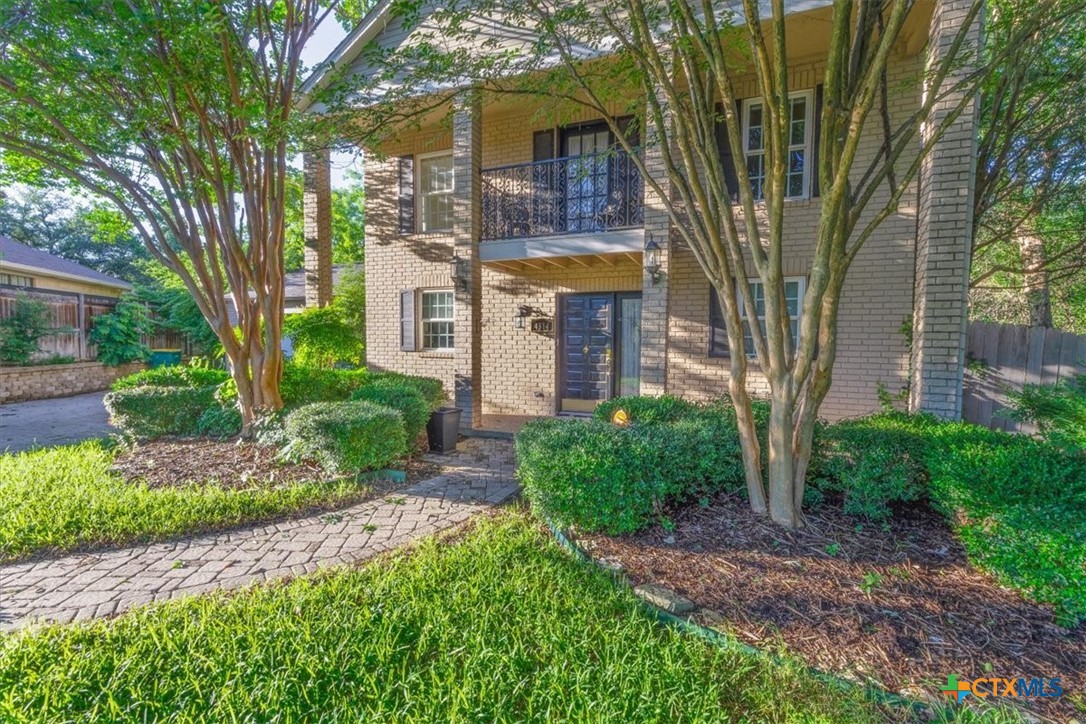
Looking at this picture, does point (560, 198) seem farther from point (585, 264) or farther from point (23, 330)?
point (23, 330)

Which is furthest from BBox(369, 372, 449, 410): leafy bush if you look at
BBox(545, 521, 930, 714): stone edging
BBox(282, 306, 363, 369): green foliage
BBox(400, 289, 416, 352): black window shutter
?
BBox(545, 521, 930, 714): stone edging

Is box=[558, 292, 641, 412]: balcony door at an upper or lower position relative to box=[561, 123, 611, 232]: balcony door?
lower

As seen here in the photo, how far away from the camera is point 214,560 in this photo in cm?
370

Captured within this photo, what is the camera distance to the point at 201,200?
6.48 meters

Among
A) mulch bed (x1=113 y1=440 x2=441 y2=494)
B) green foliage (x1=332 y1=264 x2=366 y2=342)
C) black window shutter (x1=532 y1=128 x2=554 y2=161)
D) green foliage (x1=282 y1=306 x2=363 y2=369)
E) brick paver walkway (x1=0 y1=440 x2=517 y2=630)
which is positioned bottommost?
brick paver walkway (x1=0 y1=440 x2=517 y2=630)

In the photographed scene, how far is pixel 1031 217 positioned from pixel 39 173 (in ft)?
53.0

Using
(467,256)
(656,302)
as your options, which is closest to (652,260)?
(656,302)

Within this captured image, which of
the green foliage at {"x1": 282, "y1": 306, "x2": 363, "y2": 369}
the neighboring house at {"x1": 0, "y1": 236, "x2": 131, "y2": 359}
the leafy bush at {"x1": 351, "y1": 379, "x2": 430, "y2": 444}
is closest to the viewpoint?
the leafy bush at {"x1": 351, "y1": 379, "x2": 430, "y2": 444}

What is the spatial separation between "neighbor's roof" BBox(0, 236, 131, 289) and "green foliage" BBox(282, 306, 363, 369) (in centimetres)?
1238

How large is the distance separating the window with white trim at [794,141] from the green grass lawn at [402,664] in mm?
6647

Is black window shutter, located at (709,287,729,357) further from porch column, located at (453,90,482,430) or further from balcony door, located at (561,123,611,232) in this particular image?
porch column, located at (453,90,482,430)

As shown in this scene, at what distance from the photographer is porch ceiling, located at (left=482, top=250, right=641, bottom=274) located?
821 cm

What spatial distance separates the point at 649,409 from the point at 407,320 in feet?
21.0

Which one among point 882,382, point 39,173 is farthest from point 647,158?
point 39,173
